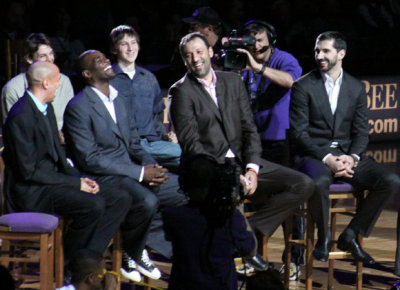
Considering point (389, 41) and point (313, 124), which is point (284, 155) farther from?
point (389, 41)

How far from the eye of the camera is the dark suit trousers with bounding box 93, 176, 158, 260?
6.04m

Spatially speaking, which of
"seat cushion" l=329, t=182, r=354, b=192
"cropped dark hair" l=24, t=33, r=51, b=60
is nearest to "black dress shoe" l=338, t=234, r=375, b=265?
"seat cushion" l=329, t=182, r=354, b=192

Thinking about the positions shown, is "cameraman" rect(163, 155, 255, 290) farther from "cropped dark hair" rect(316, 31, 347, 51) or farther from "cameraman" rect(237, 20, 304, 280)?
"cameraman" rect(237, 20, 304, 280)

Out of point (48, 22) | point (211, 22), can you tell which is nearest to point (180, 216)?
point (211, 22)

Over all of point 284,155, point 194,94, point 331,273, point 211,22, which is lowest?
point 331,273

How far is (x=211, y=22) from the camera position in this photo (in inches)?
293

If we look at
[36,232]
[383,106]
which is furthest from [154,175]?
[383,106]

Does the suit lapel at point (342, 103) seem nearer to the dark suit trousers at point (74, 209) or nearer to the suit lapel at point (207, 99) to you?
the suit lapel at point (207, 99)

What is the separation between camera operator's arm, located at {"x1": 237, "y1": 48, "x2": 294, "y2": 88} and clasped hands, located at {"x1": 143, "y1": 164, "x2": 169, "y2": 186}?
1.08 m

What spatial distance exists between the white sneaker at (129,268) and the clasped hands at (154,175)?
1.65 ft

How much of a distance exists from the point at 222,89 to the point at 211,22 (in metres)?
1.16

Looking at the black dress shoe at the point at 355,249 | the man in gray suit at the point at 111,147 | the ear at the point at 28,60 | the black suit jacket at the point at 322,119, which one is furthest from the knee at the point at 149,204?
the ear at the point at 28,60

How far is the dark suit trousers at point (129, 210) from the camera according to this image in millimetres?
6043

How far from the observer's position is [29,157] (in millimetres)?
5773
